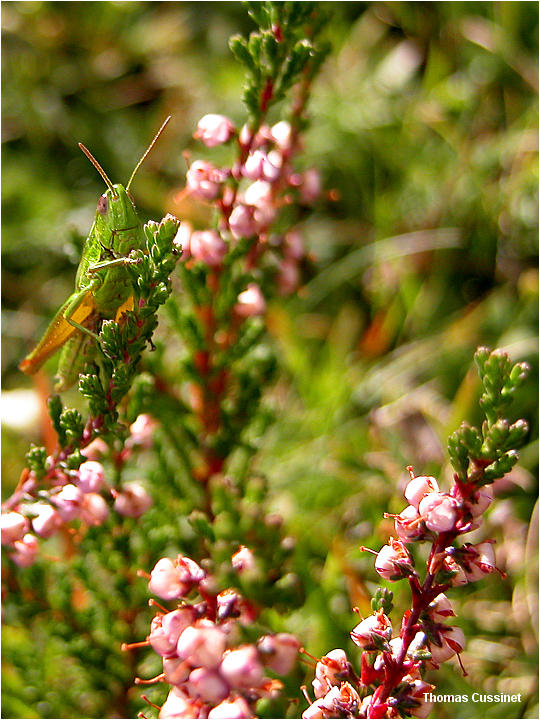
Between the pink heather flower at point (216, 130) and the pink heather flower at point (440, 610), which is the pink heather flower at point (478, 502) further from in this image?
the pink heather flower at point (216, 130)

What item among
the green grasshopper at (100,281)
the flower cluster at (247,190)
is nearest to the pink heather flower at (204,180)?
the flower cluster at (247,190)

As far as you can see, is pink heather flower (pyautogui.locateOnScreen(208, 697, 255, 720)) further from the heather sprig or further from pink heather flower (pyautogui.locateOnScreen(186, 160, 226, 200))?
pink heather flower (pyautogui.locateOnScreen(186, 160, 226, 200))

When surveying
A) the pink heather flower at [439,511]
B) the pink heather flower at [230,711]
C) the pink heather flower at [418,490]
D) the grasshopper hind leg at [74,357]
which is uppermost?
the grasshopper hind leg at [74,357]

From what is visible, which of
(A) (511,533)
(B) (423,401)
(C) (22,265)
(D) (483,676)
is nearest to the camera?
(D) (483,676)

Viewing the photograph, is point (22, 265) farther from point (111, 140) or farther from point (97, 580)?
point (97, 580)

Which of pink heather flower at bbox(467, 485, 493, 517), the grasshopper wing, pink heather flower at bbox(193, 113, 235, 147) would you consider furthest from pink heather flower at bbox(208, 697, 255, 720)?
pink heather flower at bbox(193, 113, 235, 147)

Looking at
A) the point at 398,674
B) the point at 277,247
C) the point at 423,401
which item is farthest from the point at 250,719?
the point at 423,401
